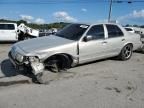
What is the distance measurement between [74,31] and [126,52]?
8.05 feet

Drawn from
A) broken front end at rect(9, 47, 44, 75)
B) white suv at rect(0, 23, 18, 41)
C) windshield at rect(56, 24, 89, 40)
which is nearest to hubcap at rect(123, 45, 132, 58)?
windshield at rect(56, 24, 89, 40)

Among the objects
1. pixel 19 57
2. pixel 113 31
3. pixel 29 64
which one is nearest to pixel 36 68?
pixel 29 64

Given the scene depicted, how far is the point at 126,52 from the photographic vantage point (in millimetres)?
8953

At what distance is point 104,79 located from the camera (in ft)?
21.4

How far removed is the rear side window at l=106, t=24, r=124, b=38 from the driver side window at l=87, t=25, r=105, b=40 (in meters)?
0.34

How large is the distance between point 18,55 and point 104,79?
98.0 inches

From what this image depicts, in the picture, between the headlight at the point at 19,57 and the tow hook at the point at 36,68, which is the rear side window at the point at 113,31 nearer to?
the tow hook at the point at 36,68

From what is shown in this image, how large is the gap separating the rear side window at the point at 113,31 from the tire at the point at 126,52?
57cm

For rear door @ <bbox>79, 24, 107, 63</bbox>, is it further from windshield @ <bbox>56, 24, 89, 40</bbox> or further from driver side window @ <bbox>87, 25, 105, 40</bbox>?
windshield @ <bbox>56, 24, 89, 40</bbox>

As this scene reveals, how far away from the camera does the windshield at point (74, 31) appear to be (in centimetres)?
742

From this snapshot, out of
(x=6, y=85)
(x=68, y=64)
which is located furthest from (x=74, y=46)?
A: (x=6, y=85)

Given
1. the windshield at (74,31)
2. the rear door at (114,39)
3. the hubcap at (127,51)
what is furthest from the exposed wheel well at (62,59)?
the hubcap at (127,51)

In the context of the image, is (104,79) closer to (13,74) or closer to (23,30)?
(13,74)

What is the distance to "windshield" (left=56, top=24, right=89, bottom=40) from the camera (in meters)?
7.42
